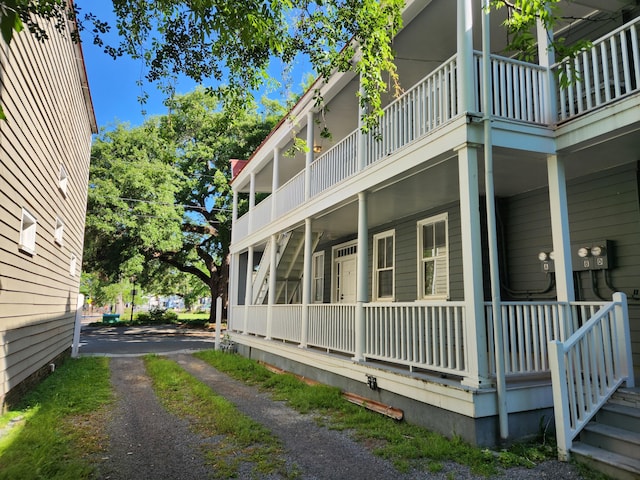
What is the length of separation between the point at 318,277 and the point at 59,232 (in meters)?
7.22

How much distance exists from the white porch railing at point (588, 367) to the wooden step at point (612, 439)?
12 cm

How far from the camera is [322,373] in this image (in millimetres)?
7867

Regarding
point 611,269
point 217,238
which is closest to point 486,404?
point 611,269

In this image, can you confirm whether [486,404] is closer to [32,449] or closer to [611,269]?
[611,269]

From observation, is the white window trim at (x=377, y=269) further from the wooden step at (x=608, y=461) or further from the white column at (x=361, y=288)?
the wooden step at (x=608, y=461)

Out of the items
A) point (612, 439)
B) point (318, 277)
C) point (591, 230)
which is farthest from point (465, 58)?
point (318, 277)

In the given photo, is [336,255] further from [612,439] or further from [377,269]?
[612,439]

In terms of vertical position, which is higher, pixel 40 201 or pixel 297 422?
pixel 40 201

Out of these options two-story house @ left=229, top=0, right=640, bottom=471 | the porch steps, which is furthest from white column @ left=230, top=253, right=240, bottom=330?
the porch steps

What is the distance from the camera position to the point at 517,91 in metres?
5.41

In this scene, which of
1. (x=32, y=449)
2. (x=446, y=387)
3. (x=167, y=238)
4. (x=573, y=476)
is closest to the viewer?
(x=573, y=476)

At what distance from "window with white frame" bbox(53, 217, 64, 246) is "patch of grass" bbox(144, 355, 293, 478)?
352cm

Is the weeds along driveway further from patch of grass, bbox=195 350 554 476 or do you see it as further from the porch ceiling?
the porch ceiling

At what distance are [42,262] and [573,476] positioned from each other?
822 cm
